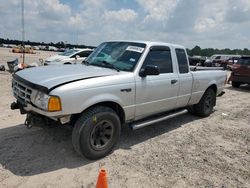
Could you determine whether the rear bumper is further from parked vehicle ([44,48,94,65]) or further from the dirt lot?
parked vehicle ([44,48,94,65])

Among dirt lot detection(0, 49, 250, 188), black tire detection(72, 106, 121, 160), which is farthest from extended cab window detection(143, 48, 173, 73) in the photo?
dirt lot detection(0, 49, 250, 188)

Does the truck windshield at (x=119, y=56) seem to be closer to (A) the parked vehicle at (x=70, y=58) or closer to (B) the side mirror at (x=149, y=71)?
(B) the side mirror at (x=149, y=71)

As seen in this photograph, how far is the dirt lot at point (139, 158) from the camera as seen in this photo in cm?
371

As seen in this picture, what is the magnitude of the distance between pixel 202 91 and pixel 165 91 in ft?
5.90

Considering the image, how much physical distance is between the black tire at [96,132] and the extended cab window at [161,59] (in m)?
1.29

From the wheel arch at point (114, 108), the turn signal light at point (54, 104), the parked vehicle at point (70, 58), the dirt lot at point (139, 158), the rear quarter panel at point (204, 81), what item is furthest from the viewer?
the parked vehicle at point (70, 58)

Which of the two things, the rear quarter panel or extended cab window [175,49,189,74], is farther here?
the rear quarter panel

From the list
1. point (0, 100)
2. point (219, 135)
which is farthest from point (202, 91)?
point (0, 100)

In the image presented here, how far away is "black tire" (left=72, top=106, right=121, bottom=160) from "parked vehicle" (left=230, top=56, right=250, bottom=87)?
35.1 feet

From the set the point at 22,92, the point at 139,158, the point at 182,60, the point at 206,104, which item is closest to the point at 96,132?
the point at 139,158

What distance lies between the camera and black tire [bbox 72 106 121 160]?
391 cm

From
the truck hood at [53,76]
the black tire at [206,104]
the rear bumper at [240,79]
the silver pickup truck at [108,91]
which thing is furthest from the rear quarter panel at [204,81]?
the rear bumper at [240,79]

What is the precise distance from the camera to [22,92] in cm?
416

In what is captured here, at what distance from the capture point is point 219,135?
5836mm
